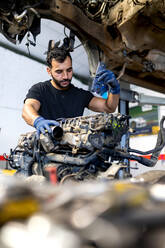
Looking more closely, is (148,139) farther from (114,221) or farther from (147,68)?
(114,221)

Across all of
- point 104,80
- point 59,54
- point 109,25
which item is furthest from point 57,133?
point 109,25

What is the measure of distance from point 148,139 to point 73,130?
3.45m

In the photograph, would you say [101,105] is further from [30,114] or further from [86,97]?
[30,114]

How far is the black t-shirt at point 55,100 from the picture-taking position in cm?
153

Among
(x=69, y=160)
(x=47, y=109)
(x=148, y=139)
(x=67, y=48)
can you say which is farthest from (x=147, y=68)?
(x=148, y=139)

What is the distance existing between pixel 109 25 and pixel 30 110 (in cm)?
80

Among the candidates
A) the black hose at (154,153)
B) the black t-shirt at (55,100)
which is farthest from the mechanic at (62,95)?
the black hose at (154,153)

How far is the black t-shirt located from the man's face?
84mm

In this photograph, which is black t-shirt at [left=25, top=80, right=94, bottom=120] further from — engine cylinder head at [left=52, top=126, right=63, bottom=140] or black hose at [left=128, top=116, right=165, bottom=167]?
black hose at [left=128, top=116, right=165, bottom=167]

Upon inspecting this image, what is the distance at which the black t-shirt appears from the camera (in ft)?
5.02

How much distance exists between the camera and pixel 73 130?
1.16 m

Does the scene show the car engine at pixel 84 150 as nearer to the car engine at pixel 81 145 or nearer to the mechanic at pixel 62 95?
the car engine at pixel 81 145

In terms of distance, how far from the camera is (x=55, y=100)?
61.4 inches

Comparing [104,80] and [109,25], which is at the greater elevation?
[109,25]
